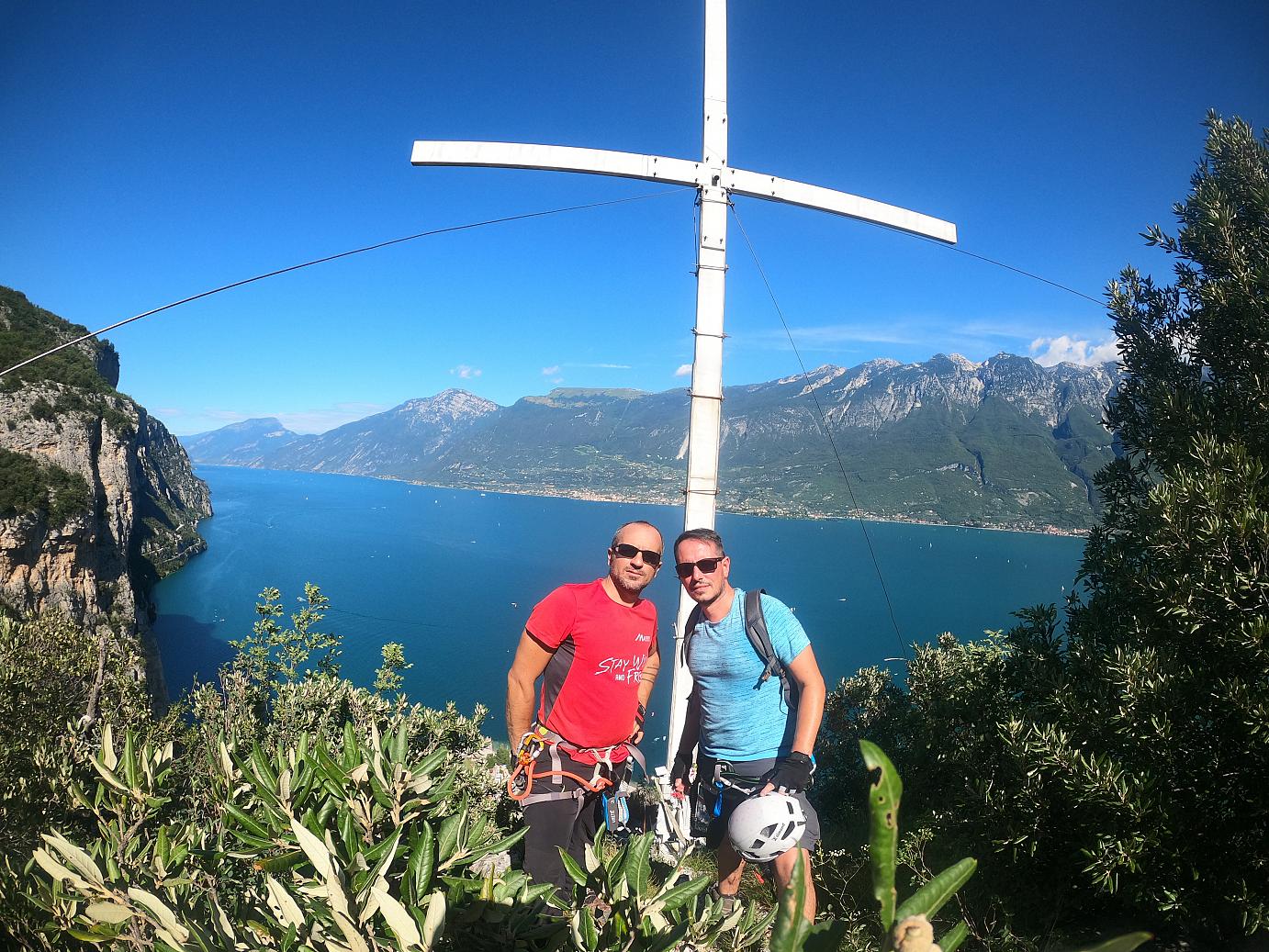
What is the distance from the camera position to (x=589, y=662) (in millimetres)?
2648

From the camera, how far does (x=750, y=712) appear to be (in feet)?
9.00

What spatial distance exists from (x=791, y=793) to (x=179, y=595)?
81.8 metres

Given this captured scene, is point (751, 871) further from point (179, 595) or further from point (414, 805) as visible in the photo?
point (179, 595)

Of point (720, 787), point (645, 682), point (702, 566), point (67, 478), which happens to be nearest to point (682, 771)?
point (720, 787)

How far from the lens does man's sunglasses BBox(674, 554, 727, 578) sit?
108 inches

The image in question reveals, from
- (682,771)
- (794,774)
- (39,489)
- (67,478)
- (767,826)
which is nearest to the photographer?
(767,826)

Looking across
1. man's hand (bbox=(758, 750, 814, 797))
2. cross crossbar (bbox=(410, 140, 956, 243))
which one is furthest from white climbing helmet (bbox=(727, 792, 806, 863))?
cross crossbar (bbox=(410, 140, 956, 243))

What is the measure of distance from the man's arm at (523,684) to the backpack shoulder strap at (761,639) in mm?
884

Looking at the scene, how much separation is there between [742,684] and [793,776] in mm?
413

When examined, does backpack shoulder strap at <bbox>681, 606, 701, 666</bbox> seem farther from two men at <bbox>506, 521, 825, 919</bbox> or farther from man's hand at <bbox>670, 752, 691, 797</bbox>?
man's hand at <bbox>670, 752, 691, 797</bbox>

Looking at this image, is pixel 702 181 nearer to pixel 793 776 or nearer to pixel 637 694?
pixel 637 694

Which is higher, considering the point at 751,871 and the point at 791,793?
the point at 791,793

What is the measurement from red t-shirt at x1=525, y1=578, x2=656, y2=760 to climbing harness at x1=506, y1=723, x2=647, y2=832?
4 centimetres

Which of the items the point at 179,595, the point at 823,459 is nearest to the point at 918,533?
the point at 823,459
